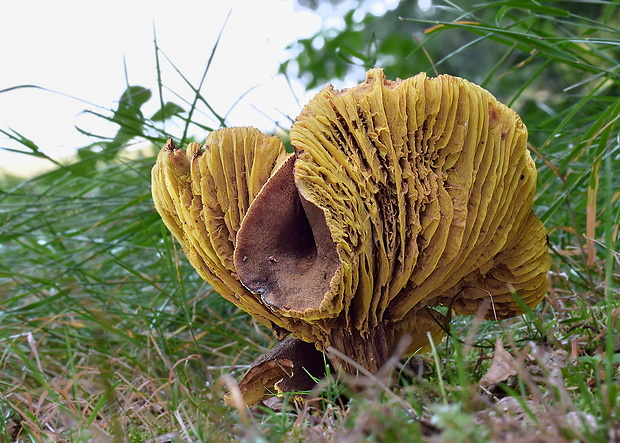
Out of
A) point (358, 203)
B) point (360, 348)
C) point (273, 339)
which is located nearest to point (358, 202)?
point (358, 203)

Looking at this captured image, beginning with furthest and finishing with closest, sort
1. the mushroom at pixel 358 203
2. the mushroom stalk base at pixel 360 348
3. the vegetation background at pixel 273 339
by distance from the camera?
1. the mushroom stalk base at pixel 360 348
2. the mushroom at pixel 358 203
3. the vegetation background at pixel 273 339

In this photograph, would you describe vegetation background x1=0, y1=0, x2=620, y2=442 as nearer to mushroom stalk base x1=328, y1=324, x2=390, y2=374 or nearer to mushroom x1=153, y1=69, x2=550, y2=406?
mushroom stalk base x1=328, y1=324, x2=390, y2=374

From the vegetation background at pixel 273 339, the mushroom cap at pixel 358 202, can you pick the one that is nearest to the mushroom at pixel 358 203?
the mushroom cap at pixel 358 202

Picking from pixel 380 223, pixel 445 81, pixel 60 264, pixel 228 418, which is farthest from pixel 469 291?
pixel 60 264

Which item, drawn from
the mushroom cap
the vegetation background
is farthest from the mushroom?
the vegetation background

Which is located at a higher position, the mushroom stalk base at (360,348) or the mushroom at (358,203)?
the mushroom at (358,203)

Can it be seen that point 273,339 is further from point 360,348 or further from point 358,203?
point 358,203

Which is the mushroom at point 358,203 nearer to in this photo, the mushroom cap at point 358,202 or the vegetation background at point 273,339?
the mushroom cap at point 358,202
